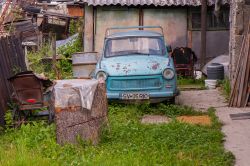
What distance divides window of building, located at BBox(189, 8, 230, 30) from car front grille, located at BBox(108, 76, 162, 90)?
26.2 feet

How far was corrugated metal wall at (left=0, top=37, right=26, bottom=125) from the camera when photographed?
32.1 ft

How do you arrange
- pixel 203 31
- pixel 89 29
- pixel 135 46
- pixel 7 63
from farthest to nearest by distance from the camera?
1. pixel 89 29
2. pixel 203 31
3. pixel 135 46
4. pixel 7 63

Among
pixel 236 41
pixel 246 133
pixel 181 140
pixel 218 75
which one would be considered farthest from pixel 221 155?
pixel 218 75

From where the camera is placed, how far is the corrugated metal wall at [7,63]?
979 cm

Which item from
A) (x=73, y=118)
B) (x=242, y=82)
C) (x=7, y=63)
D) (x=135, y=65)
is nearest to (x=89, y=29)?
(x=135, y=65)

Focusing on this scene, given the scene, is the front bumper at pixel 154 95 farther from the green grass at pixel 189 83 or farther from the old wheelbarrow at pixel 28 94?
the green grass at pixel 189 83

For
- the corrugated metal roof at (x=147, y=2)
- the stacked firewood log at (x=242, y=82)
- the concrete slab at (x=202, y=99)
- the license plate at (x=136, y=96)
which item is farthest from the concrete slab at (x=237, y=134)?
the corrugated metal roof at (x=147, y=2)

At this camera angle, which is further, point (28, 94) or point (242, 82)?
point (242, 82)

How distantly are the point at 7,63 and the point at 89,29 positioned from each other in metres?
8.99

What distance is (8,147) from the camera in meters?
8.10

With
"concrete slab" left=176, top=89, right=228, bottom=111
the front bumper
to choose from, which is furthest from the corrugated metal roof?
the front bumper

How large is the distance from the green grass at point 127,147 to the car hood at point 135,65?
2.04 metres

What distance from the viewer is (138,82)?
11.8 metres

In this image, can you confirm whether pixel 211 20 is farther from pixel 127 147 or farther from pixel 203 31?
pixel 127 147
